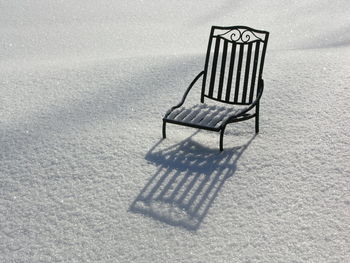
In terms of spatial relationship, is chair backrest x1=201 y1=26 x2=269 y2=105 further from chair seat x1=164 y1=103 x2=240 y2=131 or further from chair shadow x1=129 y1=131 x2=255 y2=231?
chair shadow x1=129 y1=131 x2=255 y2=231

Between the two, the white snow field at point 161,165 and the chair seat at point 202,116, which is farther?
the chair seat at point 202,116

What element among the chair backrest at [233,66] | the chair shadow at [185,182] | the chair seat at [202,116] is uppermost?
the chair backrest at [233,66]

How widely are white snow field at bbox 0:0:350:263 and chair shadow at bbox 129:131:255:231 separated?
0.01 metres

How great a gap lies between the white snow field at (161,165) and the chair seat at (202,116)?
32cm

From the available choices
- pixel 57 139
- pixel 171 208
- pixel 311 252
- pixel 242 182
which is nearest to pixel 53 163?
pixel 57 139

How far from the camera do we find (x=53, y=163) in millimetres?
5109

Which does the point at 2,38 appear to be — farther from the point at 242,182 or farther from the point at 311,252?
the point at 311,252

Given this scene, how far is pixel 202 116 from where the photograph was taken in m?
5.11

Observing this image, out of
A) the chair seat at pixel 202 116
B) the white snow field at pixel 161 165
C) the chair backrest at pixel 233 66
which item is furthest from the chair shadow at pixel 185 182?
the chair backrest at pixel 233 66

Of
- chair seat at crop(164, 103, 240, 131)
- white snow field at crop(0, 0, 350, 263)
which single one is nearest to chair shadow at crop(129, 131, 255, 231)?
white snow field at crop(0, 0, 350, 263)

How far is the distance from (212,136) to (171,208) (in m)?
1.33

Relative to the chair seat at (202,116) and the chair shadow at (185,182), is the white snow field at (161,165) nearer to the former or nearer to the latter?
the chair shadow at (185,182)

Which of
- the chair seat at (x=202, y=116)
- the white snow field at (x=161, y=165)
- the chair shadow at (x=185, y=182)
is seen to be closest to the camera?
the white snow field at (x=161, y=165)

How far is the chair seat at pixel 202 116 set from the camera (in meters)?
4.94
